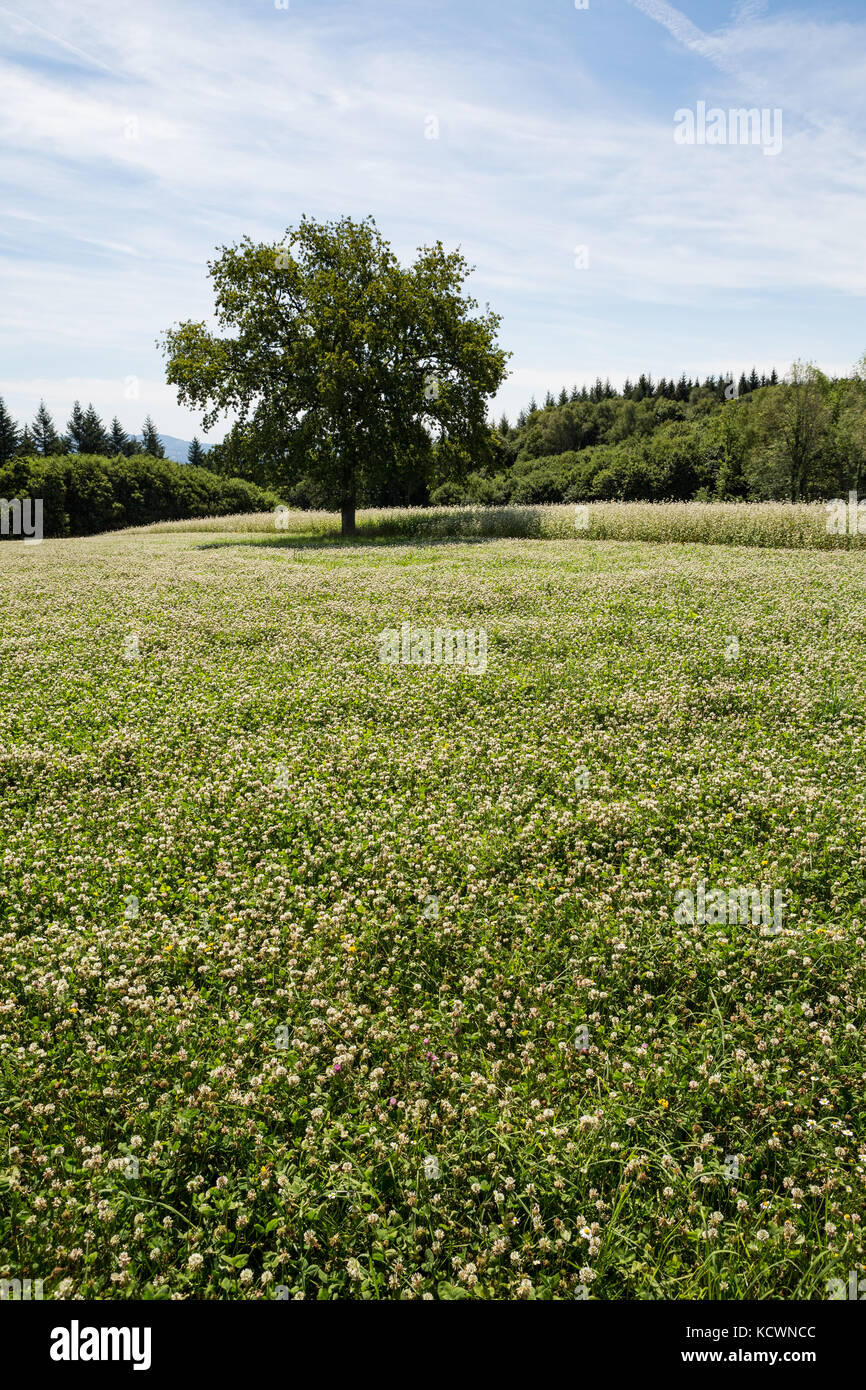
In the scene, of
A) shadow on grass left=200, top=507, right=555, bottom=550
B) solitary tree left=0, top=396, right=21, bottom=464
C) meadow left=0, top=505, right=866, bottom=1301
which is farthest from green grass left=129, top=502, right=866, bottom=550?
solitary tree left=0, top=396, right=21, bottom=464

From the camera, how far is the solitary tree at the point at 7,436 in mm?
104500

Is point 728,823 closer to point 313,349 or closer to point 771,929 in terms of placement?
point 771,929

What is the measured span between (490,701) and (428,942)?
616 centimetres

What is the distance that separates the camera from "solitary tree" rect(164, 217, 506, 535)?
3647 cm

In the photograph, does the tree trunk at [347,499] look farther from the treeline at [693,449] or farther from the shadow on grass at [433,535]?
the treeline at [693,449]

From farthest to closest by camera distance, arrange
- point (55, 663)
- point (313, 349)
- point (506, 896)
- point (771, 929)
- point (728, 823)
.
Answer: point (313, 349)
point (55, 663)
point (728, 823)
point (506, 896)
point (771, 929)

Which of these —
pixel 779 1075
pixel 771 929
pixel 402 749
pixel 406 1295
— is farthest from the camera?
pixel 402 749

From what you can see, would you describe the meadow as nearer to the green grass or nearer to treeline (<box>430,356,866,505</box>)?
the green grass

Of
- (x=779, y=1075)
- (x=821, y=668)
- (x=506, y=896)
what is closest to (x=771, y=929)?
(x=779, y=1075)

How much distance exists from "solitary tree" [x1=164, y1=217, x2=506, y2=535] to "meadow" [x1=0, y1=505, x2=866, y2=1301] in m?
26.9

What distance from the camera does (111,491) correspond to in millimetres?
100938

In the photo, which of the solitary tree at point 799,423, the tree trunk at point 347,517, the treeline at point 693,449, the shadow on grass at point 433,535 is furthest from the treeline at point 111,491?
the solitary tree at point 799,423

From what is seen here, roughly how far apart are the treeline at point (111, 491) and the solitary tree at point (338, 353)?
6382cm

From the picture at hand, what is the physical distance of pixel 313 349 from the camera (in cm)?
3597
